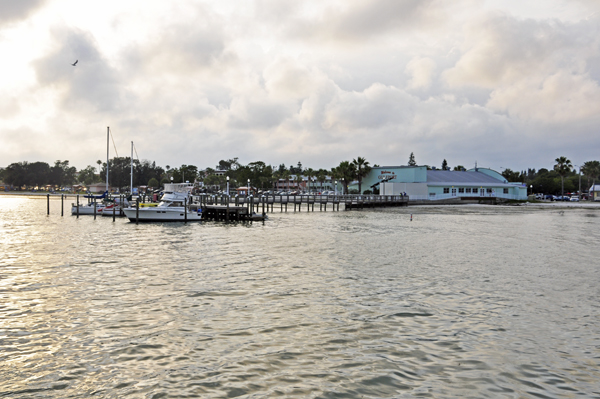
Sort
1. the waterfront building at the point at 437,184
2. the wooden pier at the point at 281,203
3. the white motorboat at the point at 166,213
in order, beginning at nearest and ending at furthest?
1. the white motorboat at the point at 166,213
2. the wooden pier at the point at 281,203
3. the waterfront building at the point at 437,184

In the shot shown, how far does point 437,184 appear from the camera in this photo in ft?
365

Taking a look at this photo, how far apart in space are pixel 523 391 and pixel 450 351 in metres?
2.19

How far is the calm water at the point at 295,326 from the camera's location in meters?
8.81

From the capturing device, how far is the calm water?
347 inches

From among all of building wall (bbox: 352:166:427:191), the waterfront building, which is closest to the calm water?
the waterfront building

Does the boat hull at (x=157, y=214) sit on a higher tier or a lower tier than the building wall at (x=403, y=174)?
lower

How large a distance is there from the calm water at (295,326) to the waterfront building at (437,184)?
277 feet

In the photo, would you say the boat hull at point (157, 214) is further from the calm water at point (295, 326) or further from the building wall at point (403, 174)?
the building wall at point (403, 174)

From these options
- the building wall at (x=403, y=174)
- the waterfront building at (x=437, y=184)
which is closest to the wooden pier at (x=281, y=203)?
the waterfront building at (x=437, y=184)

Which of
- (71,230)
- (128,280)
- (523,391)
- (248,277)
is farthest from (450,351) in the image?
(71,230)

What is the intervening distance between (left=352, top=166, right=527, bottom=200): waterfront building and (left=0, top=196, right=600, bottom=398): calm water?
8443cm

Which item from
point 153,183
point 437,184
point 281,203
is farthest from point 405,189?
point 153,183

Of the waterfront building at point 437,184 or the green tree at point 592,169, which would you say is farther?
A: the green tree at point 592,169

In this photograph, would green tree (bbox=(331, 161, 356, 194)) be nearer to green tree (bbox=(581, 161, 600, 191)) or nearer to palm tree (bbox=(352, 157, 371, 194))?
palm tree (bbox=(352, 157, 371, 194))
